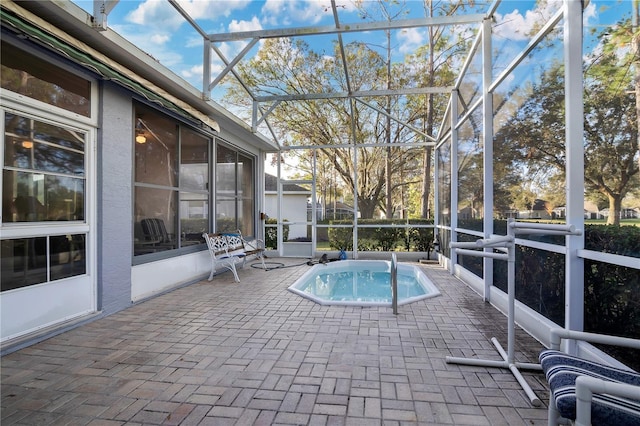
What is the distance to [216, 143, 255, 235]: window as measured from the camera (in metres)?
6.37

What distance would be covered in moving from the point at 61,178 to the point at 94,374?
1993 millimetres

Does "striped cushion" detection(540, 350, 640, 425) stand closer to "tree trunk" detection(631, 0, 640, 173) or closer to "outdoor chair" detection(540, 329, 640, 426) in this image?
"outdoor chair" detection(540, 329, 640, 426)

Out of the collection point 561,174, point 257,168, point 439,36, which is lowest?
point 561,174

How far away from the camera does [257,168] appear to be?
8273 millimetres

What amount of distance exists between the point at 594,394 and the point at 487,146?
134 inches

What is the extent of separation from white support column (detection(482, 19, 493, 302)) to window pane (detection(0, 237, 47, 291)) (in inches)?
192

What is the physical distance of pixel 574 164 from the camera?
2.31 metres

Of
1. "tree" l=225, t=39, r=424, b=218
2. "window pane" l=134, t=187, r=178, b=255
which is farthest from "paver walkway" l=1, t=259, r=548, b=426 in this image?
"tree" l=225, t=39, r=424, b=218

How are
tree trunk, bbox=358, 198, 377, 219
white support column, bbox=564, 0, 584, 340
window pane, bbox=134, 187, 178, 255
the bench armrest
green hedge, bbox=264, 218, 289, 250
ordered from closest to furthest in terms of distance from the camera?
the bench armrest
white support column, bbox=564, 0, 584, 340
window pane, bbox=134, 187, 178, 255
green hedge, bbox=264, 218, 289, 250
tree trunk, bbox=358, 198, 377, 219

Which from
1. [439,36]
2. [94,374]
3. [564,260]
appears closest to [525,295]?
[564,260]

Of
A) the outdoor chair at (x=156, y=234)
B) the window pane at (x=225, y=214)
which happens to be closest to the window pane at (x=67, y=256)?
the outdoor chair at (x=156, y=234)

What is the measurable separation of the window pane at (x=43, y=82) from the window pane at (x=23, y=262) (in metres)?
1.31

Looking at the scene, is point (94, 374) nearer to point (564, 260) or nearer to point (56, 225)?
point (56, 225)

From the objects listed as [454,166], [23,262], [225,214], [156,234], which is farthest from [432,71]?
[23,262]
